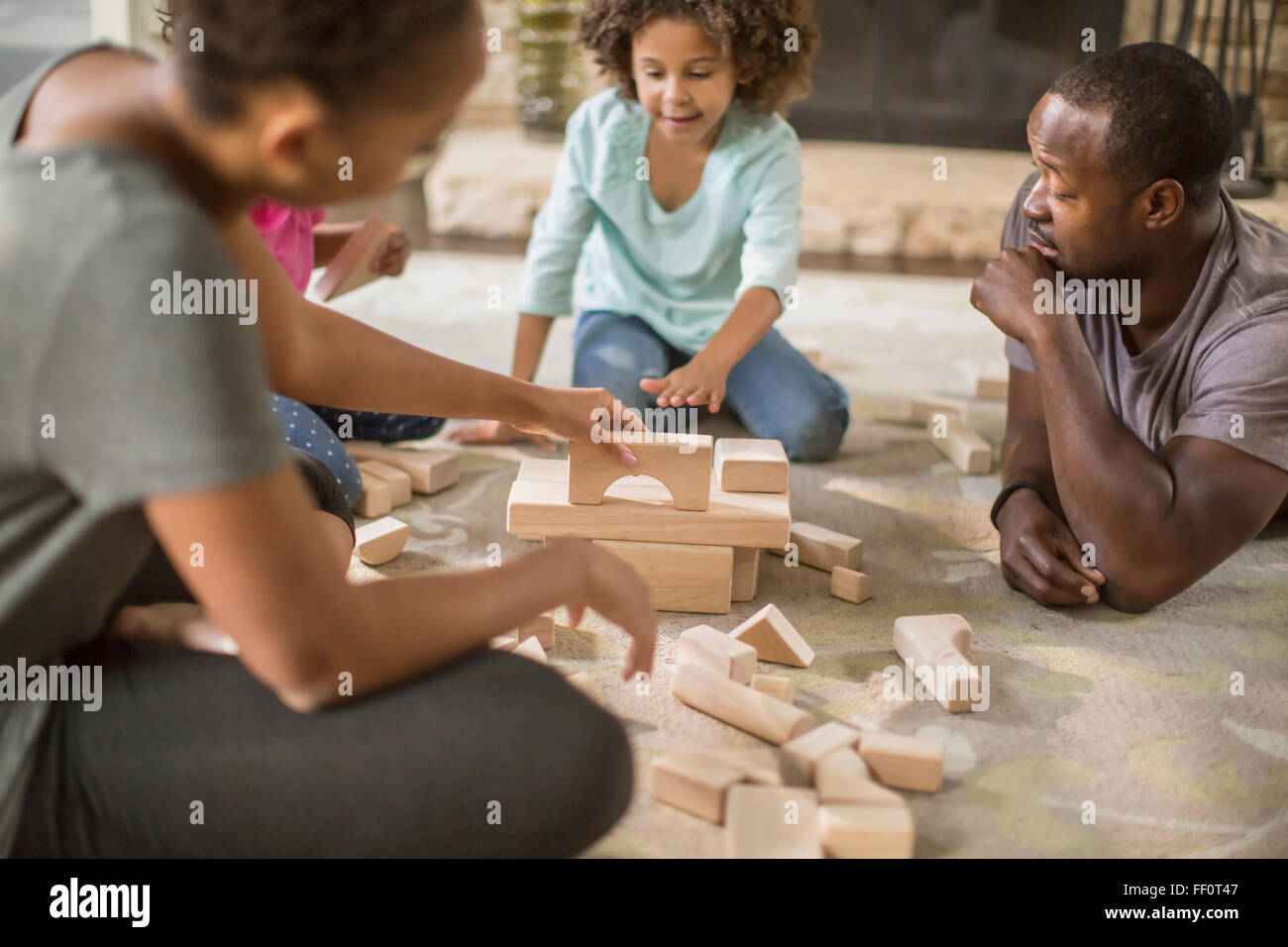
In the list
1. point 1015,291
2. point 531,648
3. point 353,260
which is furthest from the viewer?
point 353,260

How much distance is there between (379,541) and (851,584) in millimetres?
579

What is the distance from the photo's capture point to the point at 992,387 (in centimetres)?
221

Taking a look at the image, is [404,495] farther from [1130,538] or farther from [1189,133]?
[1189,133]

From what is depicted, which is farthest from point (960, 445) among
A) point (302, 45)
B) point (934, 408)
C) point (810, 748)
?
point (302, 45)

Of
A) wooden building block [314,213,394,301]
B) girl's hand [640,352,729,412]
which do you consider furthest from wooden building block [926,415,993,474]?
wooden building block [314,213,394,301]

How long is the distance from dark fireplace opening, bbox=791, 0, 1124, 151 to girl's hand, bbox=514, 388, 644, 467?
257 cm

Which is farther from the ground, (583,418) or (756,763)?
(583,418)

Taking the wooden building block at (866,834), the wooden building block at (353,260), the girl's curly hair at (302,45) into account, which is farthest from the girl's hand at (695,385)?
the girl's curly hair at (302,45)

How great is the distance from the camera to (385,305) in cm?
258

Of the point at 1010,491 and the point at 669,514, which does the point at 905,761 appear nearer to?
the point at 669,514

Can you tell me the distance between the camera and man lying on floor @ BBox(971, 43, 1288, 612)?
132cm

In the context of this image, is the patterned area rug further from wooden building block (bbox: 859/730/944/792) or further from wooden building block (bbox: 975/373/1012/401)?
wooden building block (bbox: 975/373/1012/401)
